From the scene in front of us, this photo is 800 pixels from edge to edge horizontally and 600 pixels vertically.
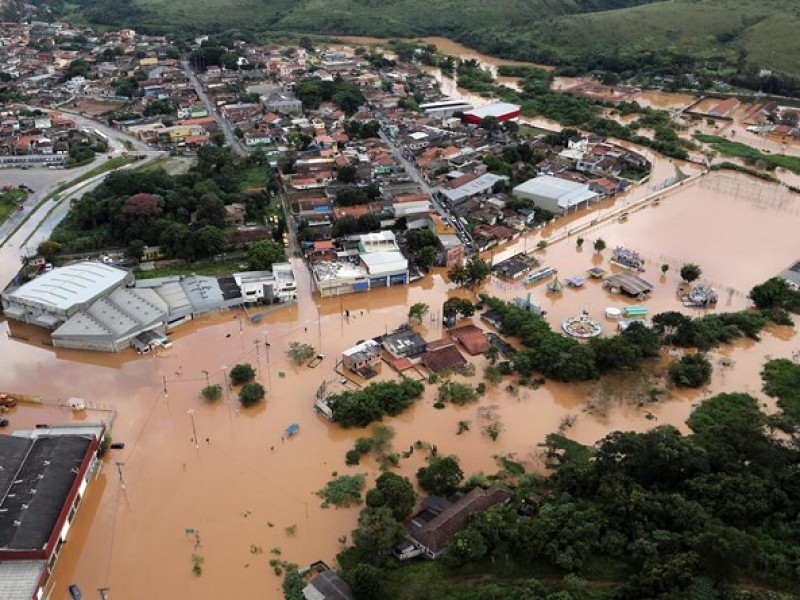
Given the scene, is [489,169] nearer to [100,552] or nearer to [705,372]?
[705,372]

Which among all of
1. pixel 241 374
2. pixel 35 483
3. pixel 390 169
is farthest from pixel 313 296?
pixel 390 169

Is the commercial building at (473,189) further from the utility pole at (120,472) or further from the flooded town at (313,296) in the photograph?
the utility pole at (120,472)

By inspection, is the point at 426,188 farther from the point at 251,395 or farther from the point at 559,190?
the point at 251,395

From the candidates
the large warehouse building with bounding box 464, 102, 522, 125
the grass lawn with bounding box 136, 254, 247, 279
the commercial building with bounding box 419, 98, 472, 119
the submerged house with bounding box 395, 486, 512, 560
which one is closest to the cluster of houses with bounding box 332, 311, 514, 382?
the submerged house with bounding box 395, 486, 512, 560

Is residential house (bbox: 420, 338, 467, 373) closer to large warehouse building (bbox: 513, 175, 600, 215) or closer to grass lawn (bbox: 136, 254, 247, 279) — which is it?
grass lawn (bbox: 136, 254, 247, 279)

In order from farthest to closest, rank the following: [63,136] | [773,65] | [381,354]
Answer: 1. [773,65]
2. [63,136]
3. [381,354]

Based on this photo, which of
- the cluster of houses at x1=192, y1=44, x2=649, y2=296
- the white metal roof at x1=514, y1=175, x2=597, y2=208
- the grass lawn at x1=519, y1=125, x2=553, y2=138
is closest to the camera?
the cluster of houses at x1=192, y1=44, x2=649, y2=296

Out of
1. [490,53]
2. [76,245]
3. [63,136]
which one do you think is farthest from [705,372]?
[490,53]
